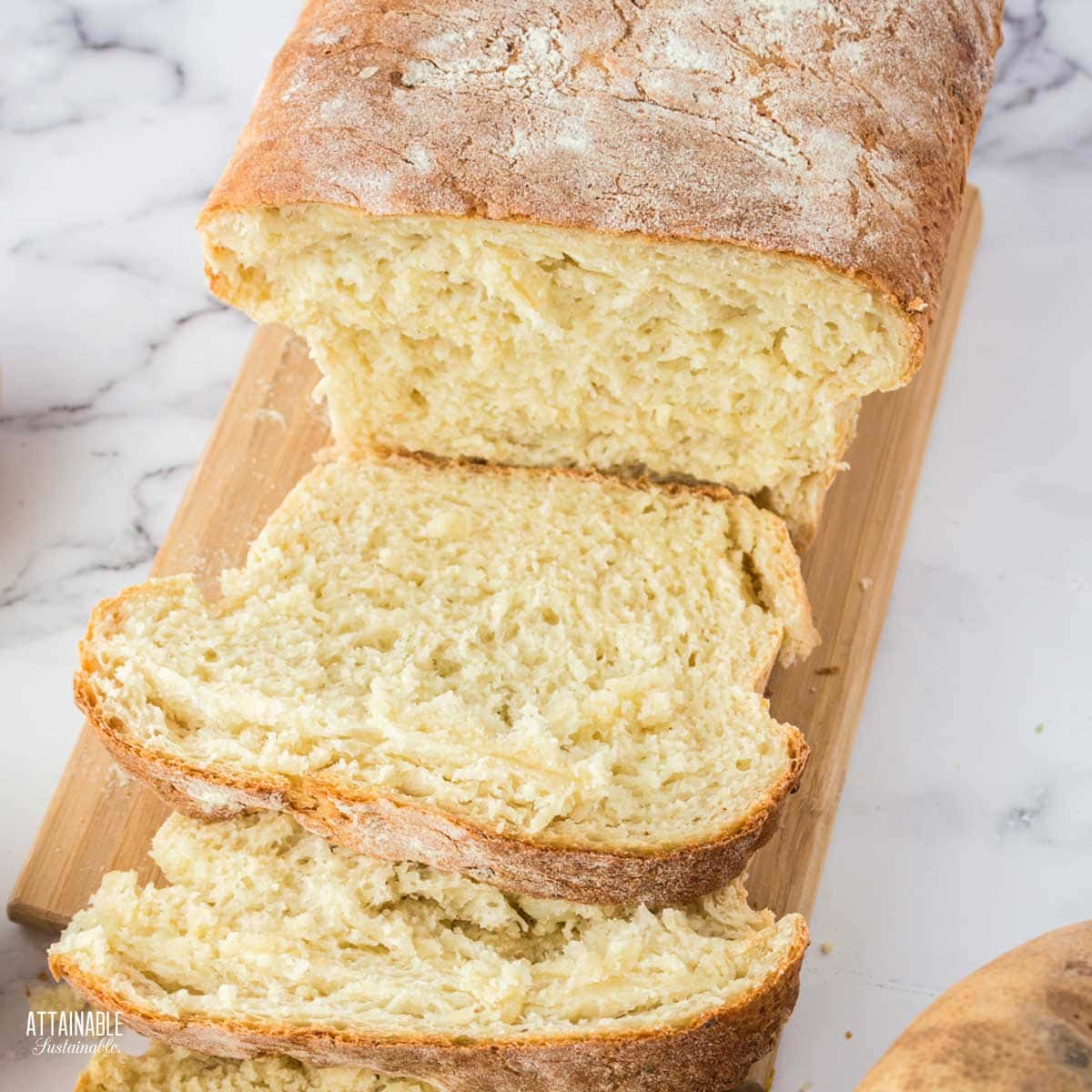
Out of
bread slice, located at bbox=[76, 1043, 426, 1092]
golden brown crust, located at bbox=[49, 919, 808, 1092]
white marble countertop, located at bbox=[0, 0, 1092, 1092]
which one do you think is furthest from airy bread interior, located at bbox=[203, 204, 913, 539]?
bread slice, located at bbox=[76, 1043, 426, 1092]

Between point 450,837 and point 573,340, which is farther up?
point 573,340

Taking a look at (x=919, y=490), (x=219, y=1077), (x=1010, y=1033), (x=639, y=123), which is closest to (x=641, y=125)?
(x=639, y=123)

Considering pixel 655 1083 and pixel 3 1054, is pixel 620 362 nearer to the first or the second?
pixel 655 1083

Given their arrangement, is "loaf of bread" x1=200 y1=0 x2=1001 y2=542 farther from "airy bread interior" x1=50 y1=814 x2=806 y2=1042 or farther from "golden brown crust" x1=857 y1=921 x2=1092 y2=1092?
"golden brown crust" x1=857 y1=921 x2=1092 y2=1092

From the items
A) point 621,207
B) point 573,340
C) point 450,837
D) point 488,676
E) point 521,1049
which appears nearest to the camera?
point 521,1049

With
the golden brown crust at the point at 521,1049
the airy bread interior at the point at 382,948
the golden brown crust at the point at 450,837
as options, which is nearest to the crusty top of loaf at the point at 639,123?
the golden brown crust at the point at 450,837

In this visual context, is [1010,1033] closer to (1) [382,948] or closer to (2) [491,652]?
(1) [382,948]

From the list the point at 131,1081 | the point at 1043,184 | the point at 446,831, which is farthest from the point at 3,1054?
the point at 1043,184
